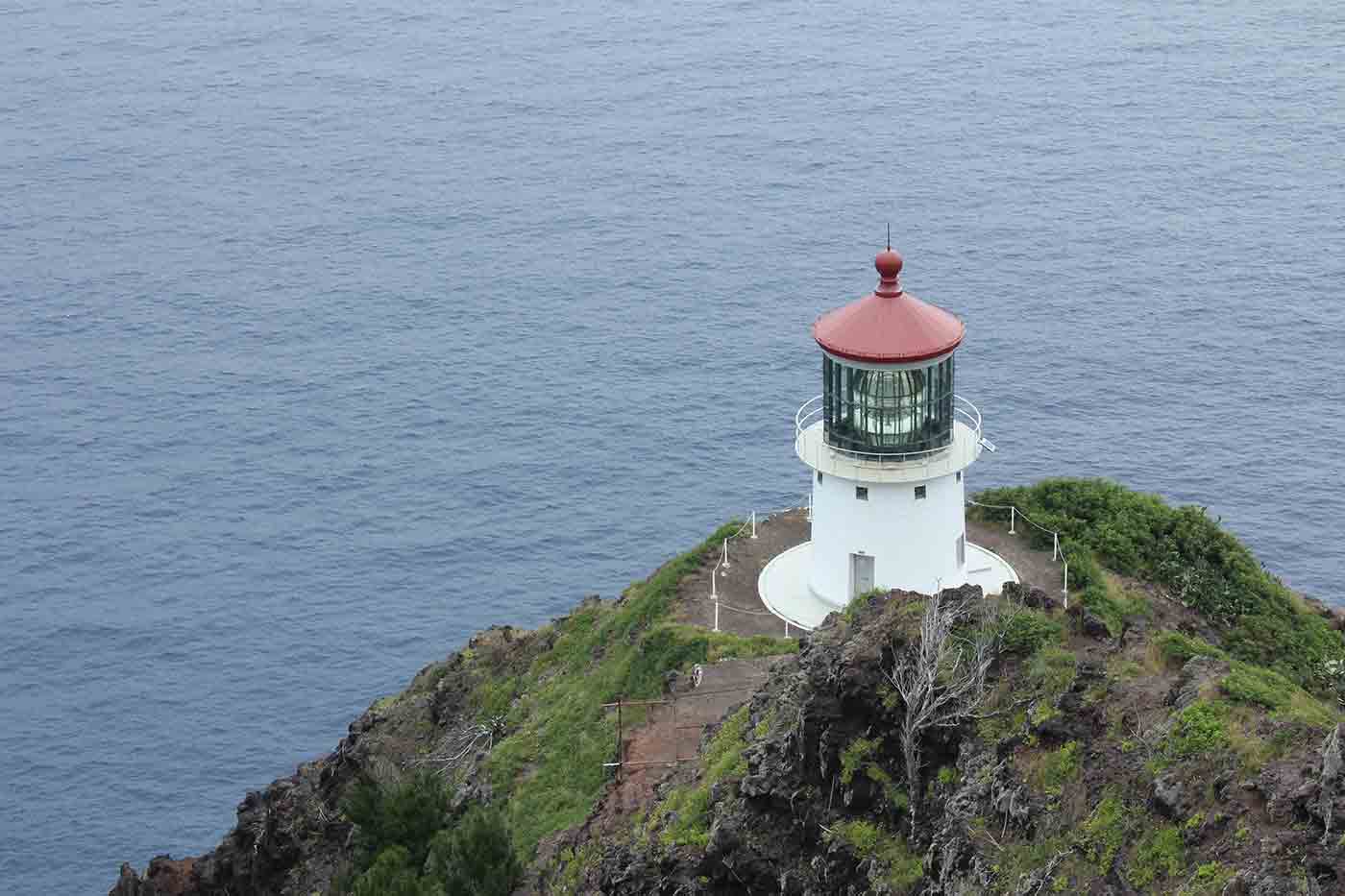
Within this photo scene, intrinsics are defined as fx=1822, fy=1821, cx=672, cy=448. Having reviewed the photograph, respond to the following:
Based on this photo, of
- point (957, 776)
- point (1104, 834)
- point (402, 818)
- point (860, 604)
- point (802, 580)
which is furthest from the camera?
point (802, 580)

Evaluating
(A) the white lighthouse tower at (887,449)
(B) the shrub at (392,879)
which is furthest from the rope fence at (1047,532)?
(B) the shrub at (392,879)

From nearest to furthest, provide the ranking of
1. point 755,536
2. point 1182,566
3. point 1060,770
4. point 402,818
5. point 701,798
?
point 1060,770, point 701,798, point 402,818, point 1182,566, point 755,536

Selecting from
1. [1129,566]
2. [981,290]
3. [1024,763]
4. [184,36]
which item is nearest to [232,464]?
[981,290]

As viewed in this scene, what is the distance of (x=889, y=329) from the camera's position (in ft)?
147

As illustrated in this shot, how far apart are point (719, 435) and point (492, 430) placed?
10771mm

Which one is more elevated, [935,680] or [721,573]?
[935,680]

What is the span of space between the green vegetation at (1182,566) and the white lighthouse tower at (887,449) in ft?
16.6

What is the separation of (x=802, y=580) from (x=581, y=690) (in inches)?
274

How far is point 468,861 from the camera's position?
36.9 m

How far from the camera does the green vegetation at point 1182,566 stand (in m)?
48.0

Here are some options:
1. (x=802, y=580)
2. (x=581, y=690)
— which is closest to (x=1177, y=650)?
(x=802, y=580)

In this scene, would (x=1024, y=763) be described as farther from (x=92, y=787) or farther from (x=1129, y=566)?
(x=92, y=787)

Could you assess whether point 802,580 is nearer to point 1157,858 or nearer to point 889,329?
point 889,329

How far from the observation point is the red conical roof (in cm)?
4434
